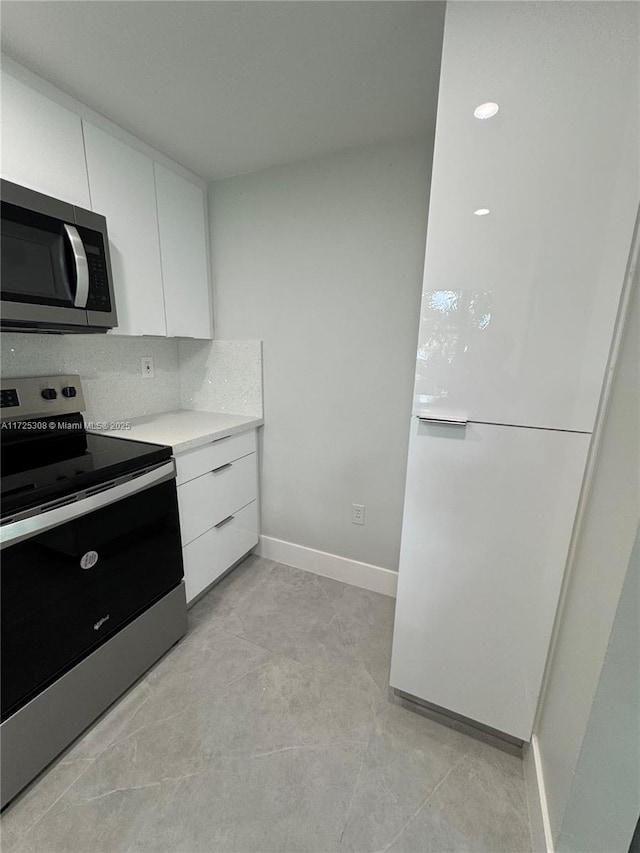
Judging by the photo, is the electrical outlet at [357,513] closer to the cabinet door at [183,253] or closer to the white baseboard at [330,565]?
the white baseboard at [330,565]

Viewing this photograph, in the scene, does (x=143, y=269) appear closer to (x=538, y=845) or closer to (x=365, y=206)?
(x=365, y=206)

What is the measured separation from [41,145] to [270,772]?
91.6 inches

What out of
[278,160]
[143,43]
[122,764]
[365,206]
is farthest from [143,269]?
[122,764]

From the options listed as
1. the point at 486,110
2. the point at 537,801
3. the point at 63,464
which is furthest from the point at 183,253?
the point at 537,801

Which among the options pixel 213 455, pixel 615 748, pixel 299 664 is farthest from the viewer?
pixel 213 455

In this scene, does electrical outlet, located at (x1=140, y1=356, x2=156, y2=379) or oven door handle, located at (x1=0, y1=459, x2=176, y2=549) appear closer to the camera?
oven door handle, located at (x1=0, y1=459, x2=176, y2=549)

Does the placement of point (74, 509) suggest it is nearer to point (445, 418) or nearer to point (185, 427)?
point (185, 427)

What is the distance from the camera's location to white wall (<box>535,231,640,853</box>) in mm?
761

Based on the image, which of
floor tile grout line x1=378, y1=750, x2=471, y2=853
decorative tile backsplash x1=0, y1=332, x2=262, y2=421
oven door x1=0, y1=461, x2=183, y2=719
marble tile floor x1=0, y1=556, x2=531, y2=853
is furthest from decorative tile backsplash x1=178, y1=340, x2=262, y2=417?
floor tile grout line x1=378, y1=750, x2=471, y2=853

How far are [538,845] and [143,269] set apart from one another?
2.49 metres

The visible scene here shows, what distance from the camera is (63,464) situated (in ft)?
4.02

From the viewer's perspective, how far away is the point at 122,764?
3.76 feet

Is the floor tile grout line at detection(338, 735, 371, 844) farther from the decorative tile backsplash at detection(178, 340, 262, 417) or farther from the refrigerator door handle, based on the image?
the decorative tile backsplash at detection(178, 340, 262, 417)

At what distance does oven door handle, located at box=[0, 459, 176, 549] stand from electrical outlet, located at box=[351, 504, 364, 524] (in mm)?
1025
